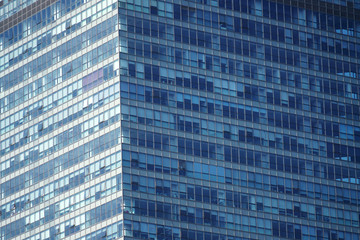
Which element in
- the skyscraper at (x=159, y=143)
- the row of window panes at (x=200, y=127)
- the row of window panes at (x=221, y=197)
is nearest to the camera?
the row of window panes at (x=221, y=197)

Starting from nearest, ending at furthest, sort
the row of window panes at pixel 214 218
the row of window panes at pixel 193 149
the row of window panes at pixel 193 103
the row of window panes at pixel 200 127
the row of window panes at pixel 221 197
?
the row of window panes at pixel 214 218, the row of window panes at pixel 221 197, the row of window panes at pixel 193 149, the row of window panes at pixel 200 127, the row of window panes at pixel 193 103

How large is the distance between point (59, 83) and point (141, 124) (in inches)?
631

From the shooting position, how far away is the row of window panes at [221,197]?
611ft

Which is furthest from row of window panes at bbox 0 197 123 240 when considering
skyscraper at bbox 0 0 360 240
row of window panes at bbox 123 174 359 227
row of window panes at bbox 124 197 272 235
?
row of window panes at bbox 123 174 359 227

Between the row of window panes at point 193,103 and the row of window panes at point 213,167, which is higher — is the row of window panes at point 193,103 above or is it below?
above

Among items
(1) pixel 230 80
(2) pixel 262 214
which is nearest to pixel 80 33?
(1) pixel 230 80

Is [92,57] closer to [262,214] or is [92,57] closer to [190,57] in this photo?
[190,57]

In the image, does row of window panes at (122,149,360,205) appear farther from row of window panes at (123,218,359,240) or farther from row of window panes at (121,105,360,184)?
row of window panes at (123,218,359,240)

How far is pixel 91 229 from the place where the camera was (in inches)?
7426

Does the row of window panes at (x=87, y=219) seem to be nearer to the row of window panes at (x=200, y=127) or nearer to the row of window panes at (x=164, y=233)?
the row of window panes at (x=164, y=233)

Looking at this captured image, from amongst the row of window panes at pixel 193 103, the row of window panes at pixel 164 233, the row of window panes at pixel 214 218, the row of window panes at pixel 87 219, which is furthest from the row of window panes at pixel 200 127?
the row of window panes at pixel 87 219

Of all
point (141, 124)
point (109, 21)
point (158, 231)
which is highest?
point (109, 21)

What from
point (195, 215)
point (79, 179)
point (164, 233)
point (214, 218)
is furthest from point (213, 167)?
point (79, 179)

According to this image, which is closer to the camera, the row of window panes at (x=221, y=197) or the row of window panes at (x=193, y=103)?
the row of window panes at (x=221, y=197)
